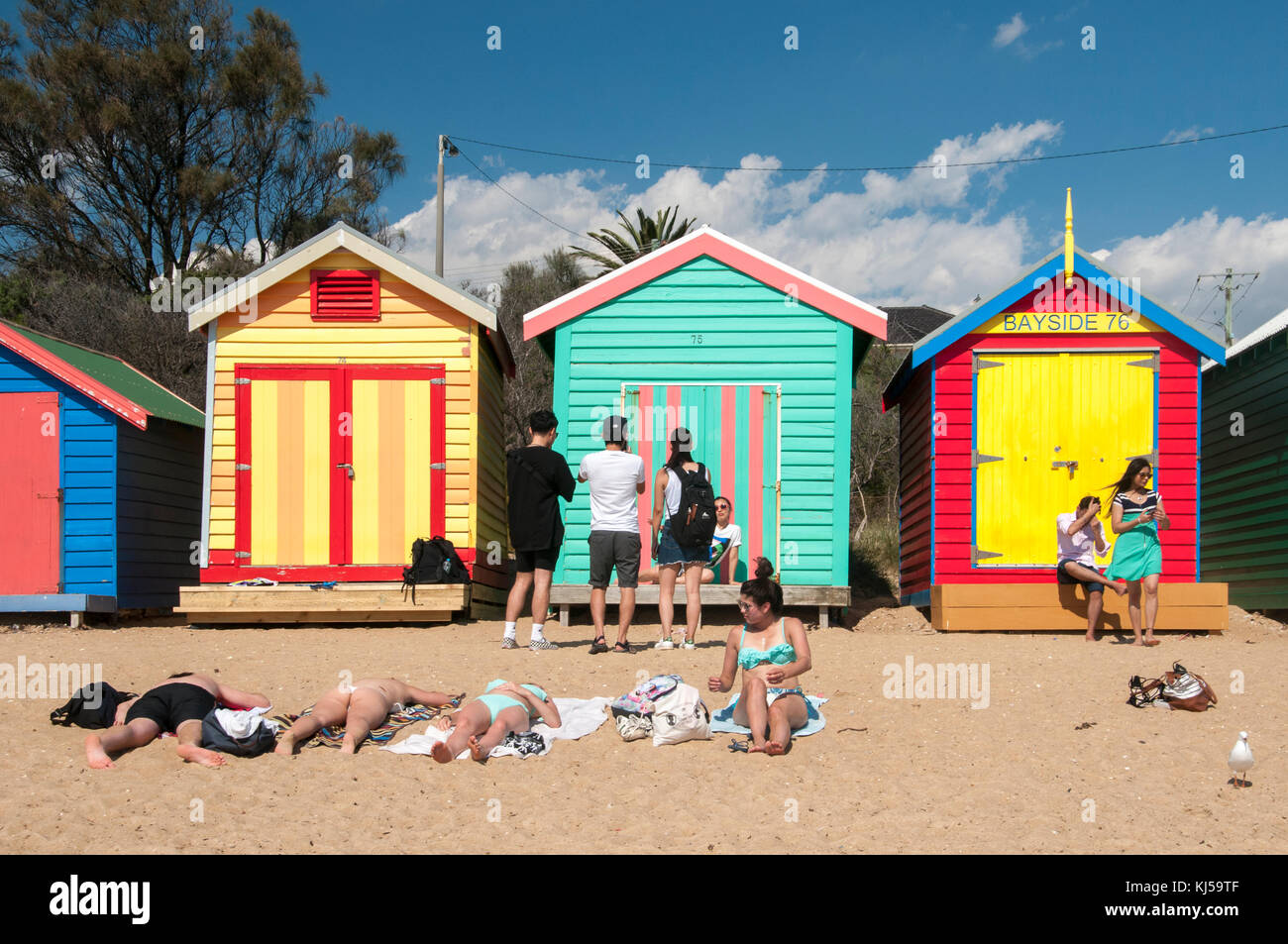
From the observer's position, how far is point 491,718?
6.14 meters

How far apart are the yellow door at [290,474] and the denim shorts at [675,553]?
4135mm

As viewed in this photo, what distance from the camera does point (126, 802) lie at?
516cm

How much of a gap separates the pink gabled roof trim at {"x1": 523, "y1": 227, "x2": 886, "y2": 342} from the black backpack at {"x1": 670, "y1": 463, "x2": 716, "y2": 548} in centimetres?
325

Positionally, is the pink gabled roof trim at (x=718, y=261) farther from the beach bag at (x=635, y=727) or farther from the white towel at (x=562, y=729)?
the beach bag at (x=635, y=727)

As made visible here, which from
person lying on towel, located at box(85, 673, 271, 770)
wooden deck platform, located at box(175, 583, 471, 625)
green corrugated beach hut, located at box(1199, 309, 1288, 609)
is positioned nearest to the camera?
person lying on towel, located at box(85, 673, 271, 770)

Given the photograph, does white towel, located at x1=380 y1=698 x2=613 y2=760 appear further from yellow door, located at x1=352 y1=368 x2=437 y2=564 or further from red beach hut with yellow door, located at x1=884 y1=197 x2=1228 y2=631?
red beach hut with yellow door, located at x1=884 y1=197 x2=1228 y2=631

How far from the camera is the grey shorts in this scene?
28.7 ft

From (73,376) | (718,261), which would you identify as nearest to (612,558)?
(718,261)

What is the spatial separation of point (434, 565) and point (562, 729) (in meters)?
4.96

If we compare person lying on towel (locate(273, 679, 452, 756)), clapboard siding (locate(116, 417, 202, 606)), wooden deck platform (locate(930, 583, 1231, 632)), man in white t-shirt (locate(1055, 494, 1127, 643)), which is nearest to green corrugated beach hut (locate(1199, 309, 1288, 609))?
wooden deck platform (locate(930, 583, 1231, 632))

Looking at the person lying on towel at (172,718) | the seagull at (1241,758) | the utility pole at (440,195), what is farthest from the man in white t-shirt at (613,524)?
the utility pole at (440,195)

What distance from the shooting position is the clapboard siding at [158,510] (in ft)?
40.2
